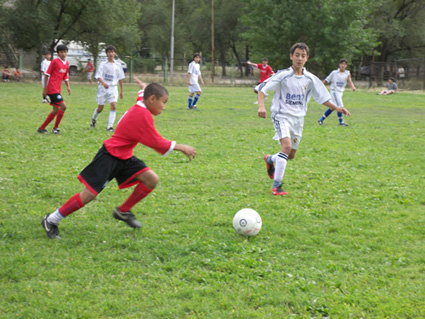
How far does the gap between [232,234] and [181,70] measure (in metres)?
41.5

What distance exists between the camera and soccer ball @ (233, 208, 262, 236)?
5.02 meters

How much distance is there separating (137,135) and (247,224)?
4.86ft

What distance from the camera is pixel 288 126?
710 cm

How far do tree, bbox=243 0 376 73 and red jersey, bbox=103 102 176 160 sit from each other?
126 ft

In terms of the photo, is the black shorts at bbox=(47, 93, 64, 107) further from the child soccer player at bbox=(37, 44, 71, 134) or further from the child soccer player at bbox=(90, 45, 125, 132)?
the child soccer player at bbox=(90, 45, 125, 132)

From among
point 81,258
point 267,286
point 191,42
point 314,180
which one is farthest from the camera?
point 191,42

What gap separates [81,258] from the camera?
4.48m

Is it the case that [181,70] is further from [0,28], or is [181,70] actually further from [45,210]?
[45,210]

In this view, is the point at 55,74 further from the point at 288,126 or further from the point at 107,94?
the point at 288,126

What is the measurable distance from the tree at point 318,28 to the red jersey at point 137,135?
38.4 m

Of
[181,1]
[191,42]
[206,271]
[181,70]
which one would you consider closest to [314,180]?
[206,271]

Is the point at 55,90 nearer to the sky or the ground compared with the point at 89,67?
nearer to the ground

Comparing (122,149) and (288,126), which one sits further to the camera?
(288,126)

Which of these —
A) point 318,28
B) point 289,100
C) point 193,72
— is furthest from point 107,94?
point 318,28
